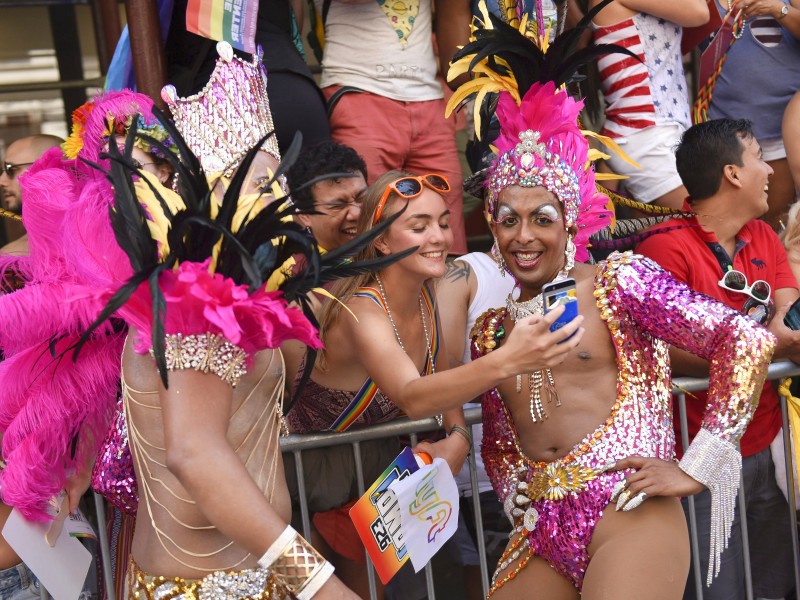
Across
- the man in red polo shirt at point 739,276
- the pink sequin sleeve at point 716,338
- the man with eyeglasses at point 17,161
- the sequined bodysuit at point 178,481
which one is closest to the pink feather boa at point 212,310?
the sequined bodysuit at point 178,481

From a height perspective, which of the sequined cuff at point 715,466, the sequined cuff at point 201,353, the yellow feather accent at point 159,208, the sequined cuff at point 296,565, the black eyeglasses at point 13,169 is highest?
the yellow feather accent at point 159,208

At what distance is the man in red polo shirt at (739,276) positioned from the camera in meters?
3.92

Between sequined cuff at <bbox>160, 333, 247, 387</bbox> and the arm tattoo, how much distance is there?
173 centimetres

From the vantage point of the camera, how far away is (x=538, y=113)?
3410 mm

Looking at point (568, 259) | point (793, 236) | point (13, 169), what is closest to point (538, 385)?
point (568, 259)

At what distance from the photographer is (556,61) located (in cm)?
350

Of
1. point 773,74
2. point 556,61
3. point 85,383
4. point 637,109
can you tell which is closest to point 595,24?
point 637,109

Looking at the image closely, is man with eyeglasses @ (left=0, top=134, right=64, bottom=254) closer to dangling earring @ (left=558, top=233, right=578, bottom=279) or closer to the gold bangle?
the gold bangle

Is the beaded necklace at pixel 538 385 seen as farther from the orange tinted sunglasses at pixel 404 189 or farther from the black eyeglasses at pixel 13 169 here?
the black eyeglasses at pixel 13 169

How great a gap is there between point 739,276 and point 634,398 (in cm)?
113

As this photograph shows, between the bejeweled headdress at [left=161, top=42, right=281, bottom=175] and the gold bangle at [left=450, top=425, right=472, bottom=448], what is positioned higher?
the bejeweled headdress at [left=161, top=42, right=281, bottom=175]

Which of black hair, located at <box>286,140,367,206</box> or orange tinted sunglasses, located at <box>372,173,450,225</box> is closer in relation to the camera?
orange tinted sunglasses, located at <box>372,173,450,225</box>

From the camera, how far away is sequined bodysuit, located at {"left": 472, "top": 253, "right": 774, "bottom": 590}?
304 centimetres

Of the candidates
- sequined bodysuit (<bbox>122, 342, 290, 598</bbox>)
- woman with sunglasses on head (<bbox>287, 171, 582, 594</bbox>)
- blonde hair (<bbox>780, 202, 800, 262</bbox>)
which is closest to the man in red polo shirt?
blonde hair (<bbox>780, 202, 800, 262</bbox>)
